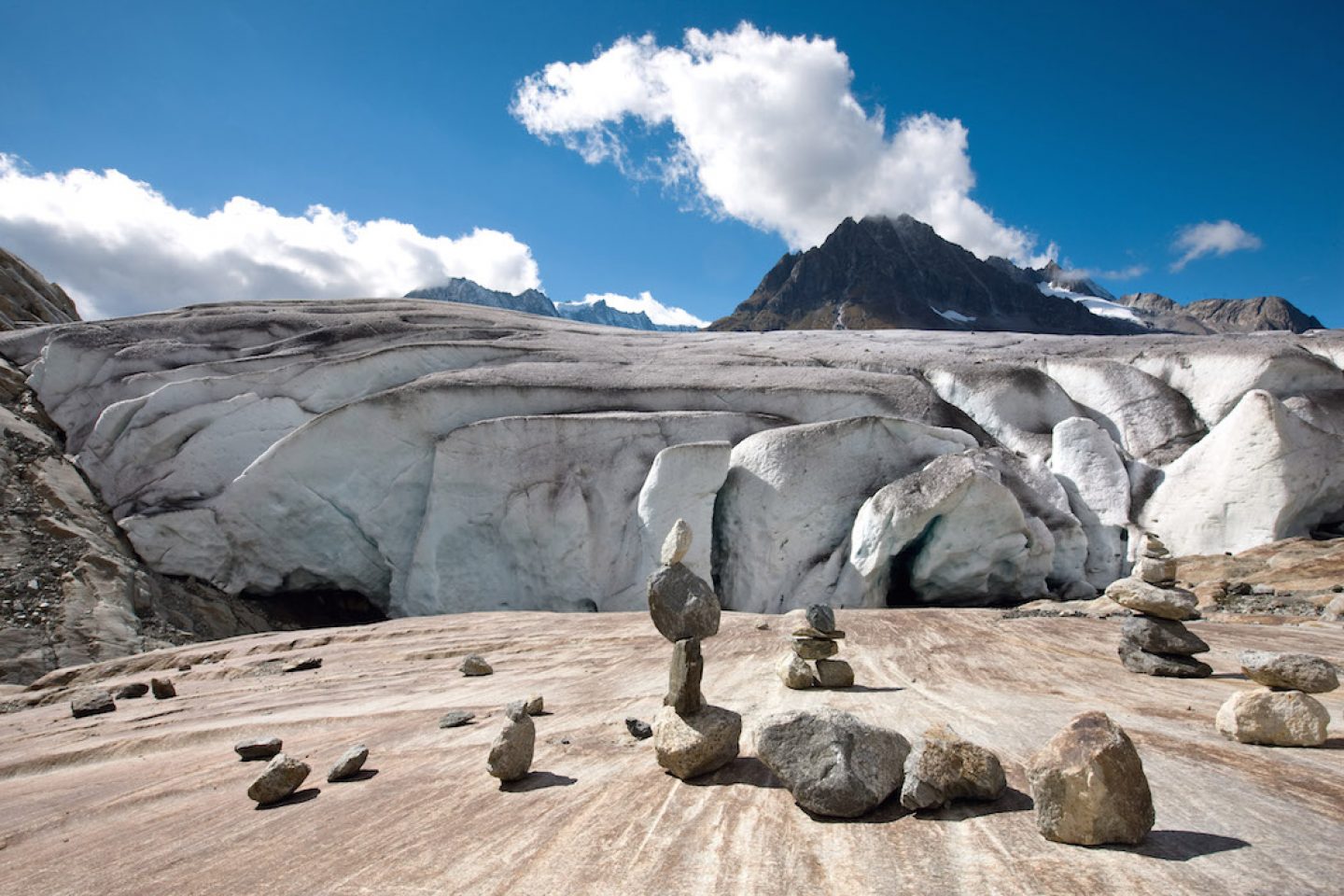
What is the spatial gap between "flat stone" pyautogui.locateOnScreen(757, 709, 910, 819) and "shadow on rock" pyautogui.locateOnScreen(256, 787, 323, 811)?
364 centimetres

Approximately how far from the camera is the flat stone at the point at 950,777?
3867mm

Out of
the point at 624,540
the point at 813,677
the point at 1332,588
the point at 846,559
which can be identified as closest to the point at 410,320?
the point at 624,540

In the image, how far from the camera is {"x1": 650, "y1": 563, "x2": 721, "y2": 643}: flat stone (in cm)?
530

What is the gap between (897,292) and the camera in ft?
431

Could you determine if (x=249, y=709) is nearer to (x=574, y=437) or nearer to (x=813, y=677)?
(x=813, y=677)

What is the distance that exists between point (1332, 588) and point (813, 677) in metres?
10.3

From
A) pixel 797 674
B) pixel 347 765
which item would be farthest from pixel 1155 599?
pixel 347 765

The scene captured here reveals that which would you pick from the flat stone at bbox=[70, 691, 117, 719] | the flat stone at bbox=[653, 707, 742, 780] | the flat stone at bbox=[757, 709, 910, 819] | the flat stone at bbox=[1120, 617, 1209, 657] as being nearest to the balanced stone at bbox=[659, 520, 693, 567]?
the flat stone at bbox=[653, 707, 742, 780]

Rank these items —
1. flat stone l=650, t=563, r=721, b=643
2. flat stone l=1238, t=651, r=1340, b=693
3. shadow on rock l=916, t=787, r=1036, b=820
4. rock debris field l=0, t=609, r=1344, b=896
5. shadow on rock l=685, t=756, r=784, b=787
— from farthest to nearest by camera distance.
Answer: flat stone l=650, t=563, r=721, b=643 → flat stone l=1238, t=651, r=1340, b=693 → shadow on rock l=685, t=756, r=784, b=787 → shadow on rock l=916, t=787, r=1036, b=820 → rock debris field l=0, t=609, r=1344, b=896

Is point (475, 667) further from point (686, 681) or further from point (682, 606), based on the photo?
point (686, 681)

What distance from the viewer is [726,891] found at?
134 inches

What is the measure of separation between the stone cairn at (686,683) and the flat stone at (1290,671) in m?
3.80

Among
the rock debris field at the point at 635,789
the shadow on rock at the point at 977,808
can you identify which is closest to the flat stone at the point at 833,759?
the rock debris field at the point at 635,789

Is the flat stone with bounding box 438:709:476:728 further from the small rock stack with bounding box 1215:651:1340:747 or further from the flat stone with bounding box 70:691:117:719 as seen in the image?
the small rock stack with bounding box 1215:651:1340:747
